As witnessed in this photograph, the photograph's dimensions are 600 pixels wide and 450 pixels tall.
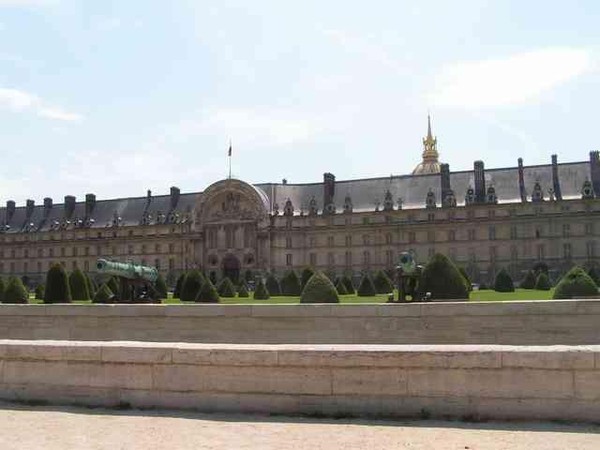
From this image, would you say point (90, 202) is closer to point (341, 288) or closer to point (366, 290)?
point (341, 288)

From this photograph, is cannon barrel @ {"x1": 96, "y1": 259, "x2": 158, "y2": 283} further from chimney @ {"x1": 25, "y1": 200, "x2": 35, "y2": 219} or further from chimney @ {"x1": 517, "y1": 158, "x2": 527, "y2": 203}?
chimney @ {"x1": 25, "y1": 200, "x2": 35, "y2": 219}

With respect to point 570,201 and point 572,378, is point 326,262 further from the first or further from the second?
point 572,378

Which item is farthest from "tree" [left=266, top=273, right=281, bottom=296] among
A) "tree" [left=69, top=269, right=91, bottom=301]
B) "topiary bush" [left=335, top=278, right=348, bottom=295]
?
"tree" [left=69, top=269, right=91, bottom=301]

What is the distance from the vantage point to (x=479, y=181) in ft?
237

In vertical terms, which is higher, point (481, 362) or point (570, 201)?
point (570, 201)

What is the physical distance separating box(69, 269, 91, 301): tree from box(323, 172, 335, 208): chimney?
→ 143 ft

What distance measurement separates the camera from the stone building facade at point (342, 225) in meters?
68.0

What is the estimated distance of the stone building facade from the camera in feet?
223

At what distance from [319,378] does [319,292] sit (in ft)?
56.2

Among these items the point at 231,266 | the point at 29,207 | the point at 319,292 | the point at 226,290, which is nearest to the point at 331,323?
the point at 319,292

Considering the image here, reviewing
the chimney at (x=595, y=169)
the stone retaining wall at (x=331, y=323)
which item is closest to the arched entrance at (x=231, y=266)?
the chimney at (x=595, y=169)

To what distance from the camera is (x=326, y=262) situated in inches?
2963

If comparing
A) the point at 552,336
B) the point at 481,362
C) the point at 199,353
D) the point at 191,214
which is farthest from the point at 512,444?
the point at 191,214

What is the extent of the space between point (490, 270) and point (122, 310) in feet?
178
